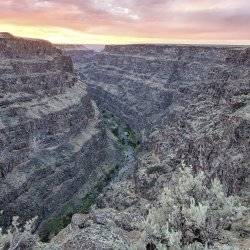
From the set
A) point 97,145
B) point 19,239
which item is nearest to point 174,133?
point 97,145

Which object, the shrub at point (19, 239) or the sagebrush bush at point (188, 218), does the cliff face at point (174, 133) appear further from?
the sagebrush bush at point (188, 218)

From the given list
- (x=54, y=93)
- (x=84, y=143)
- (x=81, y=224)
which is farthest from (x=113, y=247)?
(x=54, y=93)

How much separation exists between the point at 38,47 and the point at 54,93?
12705mm

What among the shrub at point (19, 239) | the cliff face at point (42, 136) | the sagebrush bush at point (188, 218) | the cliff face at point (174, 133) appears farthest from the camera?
the cliff face at point (42, 136)

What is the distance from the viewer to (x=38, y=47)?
106 m

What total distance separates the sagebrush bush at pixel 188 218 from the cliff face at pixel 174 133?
323cm

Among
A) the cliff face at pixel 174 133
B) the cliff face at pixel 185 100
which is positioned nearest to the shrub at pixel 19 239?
the cliff face at pixel 174 133

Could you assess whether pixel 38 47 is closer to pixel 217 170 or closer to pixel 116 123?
pixel 116 123

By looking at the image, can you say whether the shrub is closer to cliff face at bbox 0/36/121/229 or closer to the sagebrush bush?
the sagebrush bush

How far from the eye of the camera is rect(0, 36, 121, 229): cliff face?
69312 millimetres

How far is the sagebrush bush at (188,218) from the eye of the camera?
2594 cm

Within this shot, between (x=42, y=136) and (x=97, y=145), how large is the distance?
708 inches

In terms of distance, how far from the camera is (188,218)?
26562 millimetres

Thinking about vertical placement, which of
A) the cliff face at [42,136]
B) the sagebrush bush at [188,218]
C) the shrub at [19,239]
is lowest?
the cliff face at [42,136]
